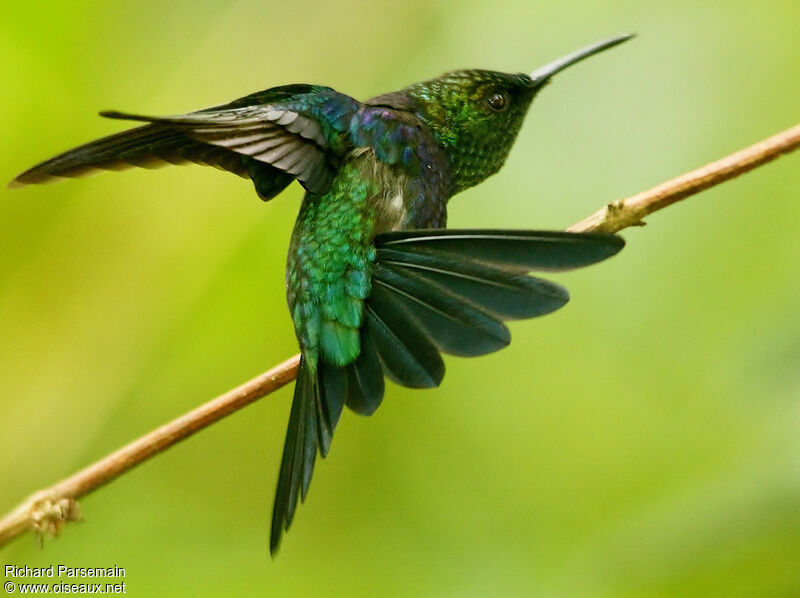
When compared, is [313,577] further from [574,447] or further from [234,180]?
[234,180]

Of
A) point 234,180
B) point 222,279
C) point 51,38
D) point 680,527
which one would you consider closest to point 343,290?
point 680,527

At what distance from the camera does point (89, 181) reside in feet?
9.81

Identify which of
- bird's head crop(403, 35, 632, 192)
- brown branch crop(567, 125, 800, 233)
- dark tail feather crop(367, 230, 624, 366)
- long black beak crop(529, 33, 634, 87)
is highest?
long black beak crop(529, 33, 634, 87)

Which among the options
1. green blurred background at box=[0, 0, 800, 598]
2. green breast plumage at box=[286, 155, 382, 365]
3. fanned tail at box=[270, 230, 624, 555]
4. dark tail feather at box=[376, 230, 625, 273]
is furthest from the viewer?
green blurred background at box=[0, 0, 800, 598]

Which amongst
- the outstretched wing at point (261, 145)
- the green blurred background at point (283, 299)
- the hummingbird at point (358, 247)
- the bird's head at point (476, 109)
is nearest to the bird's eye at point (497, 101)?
the bird's head at point (476, 109)

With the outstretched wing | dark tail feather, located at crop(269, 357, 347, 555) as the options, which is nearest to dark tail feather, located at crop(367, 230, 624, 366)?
dark tail feather, located at crop(269, 357, 347, 555)

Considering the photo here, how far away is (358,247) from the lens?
196cm

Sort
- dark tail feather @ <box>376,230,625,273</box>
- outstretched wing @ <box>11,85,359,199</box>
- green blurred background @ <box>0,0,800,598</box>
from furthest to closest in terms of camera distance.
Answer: green blurred background @ <box>0,0,800,598</box> → outstretched wing @ <box>11,85,359,199</box> → dark tail feather @ <box>376,230,625,273</box>

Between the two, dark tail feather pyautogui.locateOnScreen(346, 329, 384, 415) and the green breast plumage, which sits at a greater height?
the green breast plumage

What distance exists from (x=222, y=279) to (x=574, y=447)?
4.03 feet

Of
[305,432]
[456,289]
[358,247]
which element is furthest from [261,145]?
[305,432]

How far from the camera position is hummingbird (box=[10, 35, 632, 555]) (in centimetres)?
163

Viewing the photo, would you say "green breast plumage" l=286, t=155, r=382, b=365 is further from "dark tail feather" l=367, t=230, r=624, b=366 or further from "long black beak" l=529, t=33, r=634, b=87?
"long black beak" l=529, t=33, r=634, b=87

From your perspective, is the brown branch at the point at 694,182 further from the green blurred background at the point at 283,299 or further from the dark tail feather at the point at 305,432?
the green blurred background at the point at 283,299
